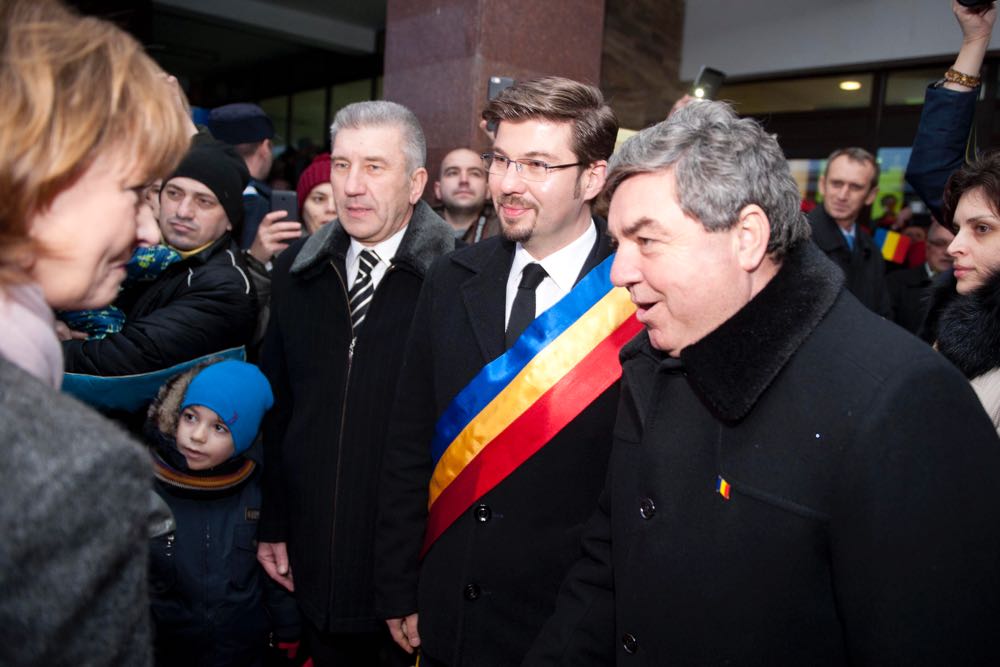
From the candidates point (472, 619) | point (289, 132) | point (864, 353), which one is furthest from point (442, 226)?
point (289, 132)

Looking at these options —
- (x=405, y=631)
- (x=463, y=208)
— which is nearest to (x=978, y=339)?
(x=405, y=631)

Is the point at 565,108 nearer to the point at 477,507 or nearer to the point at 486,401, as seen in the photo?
the point at 486,401

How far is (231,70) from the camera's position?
15.1m

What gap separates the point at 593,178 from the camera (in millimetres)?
2250

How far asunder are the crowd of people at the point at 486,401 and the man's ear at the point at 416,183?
0.04ft

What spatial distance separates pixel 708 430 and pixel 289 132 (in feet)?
48.8

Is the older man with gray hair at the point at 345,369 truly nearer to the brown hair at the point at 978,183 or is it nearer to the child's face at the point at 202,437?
the child's face at the point at 202,437

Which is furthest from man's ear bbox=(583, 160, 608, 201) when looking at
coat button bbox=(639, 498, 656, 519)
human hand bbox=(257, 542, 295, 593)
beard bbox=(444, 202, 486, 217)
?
beard bbox=(444, 202, 486, 217)

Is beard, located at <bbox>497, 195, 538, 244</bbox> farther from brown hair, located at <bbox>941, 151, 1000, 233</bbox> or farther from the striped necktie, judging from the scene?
brown hair, located at <bbox>941, 151, 1000, 233</bbox>

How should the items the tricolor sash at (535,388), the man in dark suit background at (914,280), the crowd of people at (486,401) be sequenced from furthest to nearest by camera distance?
the man in dark suit background at (914,280) < the tricolor sash at (535,388) < the crowd of people at (486,401)

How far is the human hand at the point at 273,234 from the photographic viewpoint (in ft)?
11.2

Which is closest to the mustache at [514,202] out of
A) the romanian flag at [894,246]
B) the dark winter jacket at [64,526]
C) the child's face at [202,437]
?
the child's face at [202,437]

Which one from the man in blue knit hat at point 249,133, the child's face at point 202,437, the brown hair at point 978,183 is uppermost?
the man in blue knit hat at point 249,133

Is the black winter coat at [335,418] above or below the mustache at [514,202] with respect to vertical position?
below
